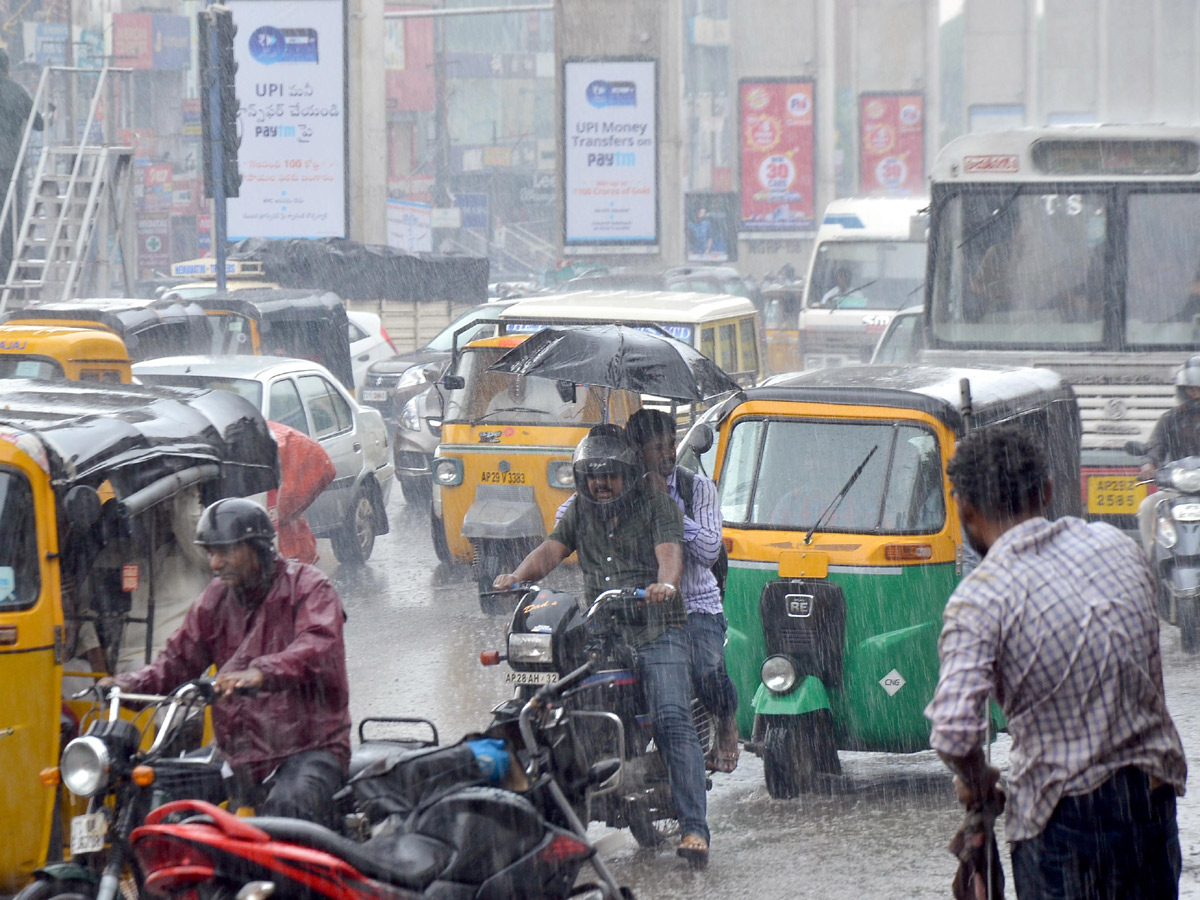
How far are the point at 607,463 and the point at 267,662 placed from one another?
6.27 ft

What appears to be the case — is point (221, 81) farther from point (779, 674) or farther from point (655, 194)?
point (655, 194)

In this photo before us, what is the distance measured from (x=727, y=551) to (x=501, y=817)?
2972mm

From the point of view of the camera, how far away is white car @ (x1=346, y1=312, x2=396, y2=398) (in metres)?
22.4

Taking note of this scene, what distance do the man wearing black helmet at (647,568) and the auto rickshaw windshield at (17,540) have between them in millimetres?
1607

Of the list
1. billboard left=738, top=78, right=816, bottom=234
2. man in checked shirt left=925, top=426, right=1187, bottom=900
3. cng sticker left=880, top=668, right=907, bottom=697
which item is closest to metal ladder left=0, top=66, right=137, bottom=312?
cng sticker left=880, top=668, right=907, bottom=697

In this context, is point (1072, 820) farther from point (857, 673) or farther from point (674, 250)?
point (674, 250)

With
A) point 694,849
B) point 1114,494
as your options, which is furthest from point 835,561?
point 1114,494

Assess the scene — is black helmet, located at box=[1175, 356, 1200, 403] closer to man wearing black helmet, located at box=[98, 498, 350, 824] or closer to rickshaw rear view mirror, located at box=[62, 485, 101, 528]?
man wearing black helmet, located at box=[98, 498, 350, 824]

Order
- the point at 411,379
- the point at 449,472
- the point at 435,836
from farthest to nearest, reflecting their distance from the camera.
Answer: the point at 411,379 → the point at 449,472 → the point at 435,836

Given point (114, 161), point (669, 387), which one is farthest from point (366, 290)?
point (669, 387)

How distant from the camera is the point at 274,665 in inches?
190

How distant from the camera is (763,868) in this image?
6.50m

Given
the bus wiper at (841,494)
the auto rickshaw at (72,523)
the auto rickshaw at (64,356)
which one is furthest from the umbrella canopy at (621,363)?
the auto rickshaw at (64,356)

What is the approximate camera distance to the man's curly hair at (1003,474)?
378 centimetres
